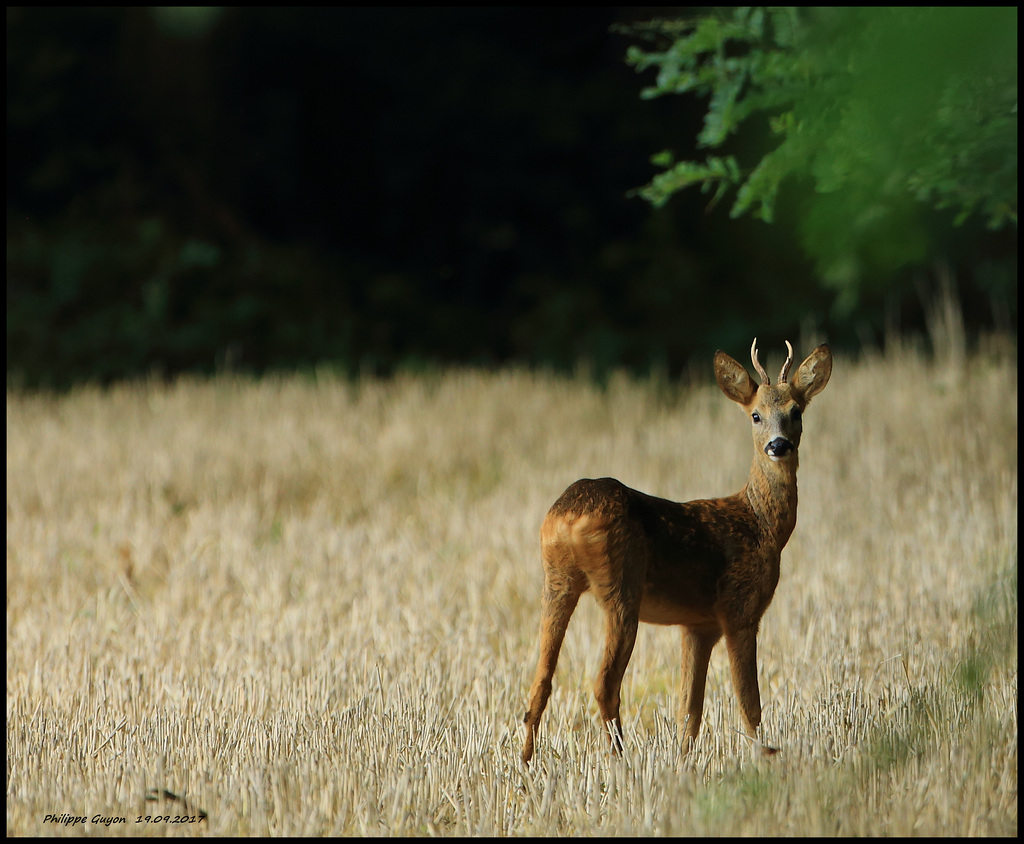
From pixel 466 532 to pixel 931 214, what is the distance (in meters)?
3.66

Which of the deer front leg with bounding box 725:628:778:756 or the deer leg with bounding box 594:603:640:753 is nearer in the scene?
the deer leg with bounding box 594:603:640:753

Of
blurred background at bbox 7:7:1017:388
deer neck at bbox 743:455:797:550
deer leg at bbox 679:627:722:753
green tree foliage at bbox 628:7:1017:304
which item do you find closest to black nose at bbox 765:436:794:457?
deer neck at bbox 743:455:797:550

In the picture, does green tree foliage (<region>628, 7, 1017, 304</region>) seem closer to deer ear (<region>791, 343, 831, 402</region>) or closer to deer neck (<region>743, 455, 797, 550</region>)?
deer ear (<region>791, 343, 831, 402</region>)

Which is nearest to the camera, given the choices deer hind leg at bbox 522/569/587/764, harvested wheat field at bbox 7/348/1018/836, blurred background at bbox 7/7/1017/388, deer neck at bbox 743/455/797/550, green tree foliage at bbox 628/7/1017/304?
green tree foliage at bbox 628/7/1017/304

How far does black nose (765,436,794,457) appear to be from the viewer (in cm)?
310

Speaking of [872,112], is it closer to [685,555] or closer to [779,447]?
[779,447]

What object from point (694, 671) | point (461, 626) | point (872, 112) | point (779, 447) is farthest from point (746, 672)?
point (461, 626)

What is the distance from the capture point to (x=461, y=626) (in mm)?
4996

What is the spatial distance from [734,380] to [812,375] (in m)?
0.22

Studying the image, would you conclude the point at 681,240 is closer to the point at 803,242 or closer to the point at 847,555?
the point at 847,555

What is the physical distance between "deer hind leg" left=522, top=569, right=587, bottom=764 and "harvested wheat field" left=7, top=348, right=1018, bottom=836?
207 millimetres

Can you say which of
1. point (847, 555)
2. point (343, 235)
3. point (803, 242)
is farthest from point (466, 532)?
point (343, 235)

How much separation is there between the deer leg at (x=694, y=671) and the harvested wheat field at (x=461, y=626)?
8 cm

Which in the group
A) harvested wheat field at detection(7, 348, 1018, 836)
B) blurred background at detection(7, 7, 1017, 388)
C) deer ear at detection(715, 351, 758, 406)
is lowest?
harvested wheat field at detection(7, 348, 1018, 836)
